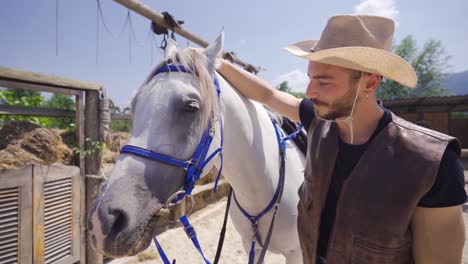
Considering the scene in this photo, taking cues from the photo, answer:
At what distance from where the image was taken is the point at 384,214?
0.93 metres

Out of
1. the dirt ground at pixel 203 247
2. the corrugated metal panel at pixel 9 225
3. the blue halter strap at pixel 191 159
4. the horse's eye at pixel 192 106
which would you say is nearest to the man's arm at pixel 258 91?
the blue halter strap at pixel 191 159

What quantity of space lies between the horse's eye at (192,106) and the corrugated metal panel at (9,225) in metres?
2.14

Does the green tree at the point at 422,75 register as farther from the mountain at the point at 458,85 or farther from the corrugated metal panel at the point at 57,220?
the mountain at the point at 458,85

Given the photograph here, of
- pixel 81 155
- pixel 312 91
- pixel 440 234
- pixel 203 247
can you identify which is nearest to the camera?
pixel 440 234

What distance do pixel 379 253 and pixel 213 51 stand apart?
1.33 meters

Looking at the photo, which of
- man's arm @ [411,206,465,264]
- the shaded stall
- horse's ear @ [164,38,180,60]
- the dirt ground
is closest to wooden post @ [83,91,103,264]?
the shaded stall

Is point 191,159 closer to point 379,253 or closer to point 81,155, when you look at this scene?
point 379,253

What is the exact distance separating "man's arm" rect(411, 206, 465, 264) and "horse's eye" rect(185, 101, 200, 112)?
3.48 ft

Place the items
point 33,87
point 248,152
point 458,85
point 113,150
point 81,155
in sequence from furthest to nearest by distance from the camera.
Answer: point 458,85, point 113,150, point 81,155, point 33,87, point 248,152

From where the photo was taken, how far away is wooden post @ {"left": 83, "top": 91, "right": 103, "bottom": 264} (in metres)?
2.88

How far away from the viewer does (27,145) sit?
94.7 inches

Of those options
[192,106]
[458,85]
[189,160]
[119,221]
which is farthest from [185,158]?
[458,85]

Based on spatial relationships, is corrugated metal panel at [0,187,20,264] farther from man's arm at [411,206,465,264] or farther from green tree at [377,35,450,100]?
green tree at [377,35,450,100]

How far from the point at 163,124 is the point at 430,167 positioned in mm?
1120
